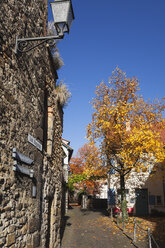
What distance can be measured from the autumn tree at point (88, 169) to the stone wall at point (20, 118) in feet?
33.9

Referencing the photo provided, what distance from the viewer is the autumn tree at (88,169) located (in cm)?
1661

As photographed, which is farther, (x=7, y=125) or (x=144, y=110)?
(x=144, y=110)

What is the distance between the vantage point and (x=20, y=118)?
14.5 feet

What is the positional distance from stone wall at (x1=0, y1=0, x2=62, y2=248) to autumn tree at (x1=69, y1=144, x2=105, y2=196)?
10.3 metres

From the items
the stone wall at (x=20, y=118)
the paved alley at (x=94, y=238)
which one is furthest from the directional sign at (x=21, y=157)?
the paved alley at (x=94, y=238)

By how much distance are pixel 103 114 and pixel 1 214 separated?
41.8ft

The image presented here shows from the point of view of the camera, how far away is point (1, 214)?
346 cm

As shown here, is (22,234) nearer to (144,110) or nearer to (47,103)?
(47,103)

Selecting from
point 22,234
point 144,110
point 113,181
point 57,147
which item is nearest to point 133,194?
point 113,181

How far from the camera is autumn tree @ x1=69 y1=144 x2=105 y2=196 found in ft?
54.5

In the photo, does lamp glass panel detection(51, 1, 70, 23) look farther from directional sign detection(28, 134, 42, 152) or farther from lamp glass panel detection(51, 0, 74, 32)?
directional sign detection(28, 134, 42, 152)

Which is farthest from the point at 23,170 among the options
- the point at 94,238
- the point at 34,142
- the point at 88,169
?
the point at 88,169

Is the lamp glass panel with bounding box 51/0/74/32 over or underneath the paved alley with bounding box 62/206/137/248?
over

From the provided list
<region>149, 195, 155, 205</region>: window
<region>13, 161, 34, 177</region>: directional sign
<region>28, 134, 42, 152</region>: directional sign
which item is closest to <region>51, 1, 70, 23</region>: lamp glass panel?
<region>28, 134, 42, 152</region>: directional sign
